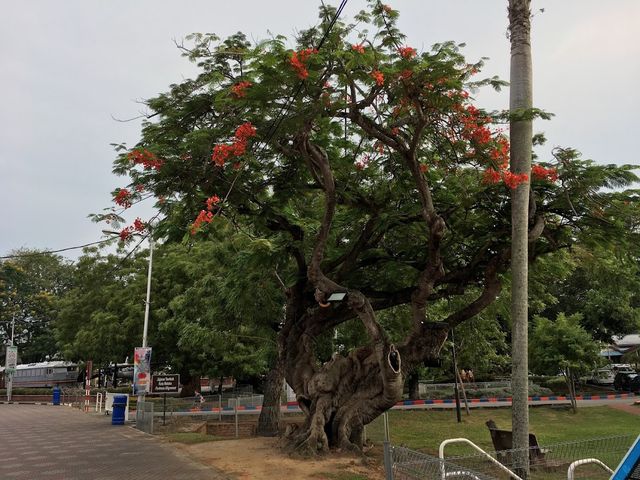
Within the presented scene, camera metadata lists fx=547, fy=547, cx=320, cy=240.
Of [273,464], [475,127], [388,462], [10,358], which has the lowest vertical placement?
[273,464]

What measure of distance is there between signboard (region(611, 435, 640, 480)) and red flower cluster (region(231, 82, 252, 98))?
23.2 feet

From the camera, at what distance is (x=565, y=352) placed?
24.0 m

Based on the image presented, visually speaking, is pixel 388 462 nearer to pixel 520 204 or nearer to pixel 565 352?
pixel 520 204

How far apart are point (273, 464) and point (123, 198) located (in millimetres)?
6142

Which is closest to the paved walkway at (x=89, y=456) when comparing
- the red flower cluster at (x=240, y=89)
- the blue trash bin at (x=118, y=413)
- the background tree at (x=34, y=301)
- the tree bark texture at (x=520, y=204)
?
the blue trash bin at (x=118, y=413)

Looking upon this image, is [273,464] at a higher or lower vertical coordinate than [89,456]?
higher

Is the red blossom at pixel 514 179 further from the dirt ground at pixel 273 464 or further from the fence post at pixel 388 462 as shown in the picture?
the dirt ground at pixel 273 464

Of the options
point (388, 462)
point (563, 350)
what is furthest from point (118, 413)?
point (563, 350)

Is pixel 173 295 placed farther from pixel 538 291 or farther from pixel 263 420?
pixel 538 291

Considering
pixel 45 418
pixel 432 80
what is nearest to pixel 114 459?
pixel 432 80

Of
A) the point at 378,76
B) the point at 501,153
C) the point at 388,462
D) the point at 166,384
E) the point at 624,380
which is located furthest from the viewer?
the point at 624,380

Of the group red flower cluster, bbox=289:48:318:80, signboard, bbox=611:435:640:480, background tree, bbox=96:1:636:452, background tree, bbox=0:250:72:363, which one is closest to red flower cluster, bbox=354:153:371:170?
background tree, bbox=96:1:636:452

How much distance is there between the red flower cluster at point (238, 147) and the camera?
9039 millimetres

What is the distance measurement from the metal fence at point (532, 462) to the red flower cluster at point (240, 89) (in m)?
5.75
